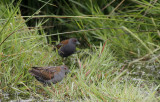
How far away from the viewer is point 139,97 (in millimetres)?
3318

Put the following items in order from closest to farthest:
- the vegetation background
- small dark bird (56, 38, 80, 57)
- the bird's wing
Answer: the vegetation background
the bird's wing
small dark bird (56, 38, 80, 57)

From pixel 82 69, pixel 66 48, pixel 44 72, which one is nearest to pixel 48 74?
pixel 44 72

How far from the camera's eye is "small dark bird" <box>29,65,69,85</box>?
4.09 metres

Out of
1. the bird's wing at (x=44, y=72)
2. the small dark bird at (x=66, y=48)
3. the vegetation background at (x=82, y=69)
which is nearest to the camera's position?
the vegetation background at (x=82, y=69)

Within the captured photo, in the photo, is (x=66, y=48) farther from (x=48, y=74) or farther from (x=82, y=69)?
(x=48, y=74)

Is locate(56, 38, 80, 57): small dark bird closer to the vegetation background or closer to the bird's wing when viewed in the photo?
the vegetation background

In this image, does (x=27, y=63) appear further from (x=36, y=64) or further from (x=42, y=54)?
(x=42, y=54)

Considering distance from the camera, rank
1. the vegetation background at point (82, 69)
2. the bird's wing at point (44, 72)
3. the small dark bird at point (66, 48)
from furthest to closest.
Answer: the small dark bird at point (66, 48), the bird's wing at point (44, 72), the vegetation background at point (82, 69)

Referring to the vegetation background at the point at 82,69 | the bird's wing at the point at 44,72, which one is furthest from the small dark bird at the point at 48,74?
the vegetation background at the point at 82,69

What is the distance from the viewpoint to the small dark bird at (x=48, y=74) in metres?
4.09

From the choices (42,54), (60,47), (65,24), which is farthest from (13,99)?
(65,24)

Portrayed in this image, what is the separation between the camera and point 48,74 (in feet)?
14.0

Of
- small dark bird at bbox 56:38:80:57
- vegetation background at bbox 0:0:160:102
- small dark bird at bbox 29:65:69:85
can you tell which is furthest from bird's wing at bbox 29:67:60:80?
small dark bird at bbox 56:38:80:57

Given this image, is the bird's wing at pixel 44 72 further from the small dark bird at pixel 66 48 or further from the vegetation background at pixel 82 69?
the small dark bird at pixel 66 48
